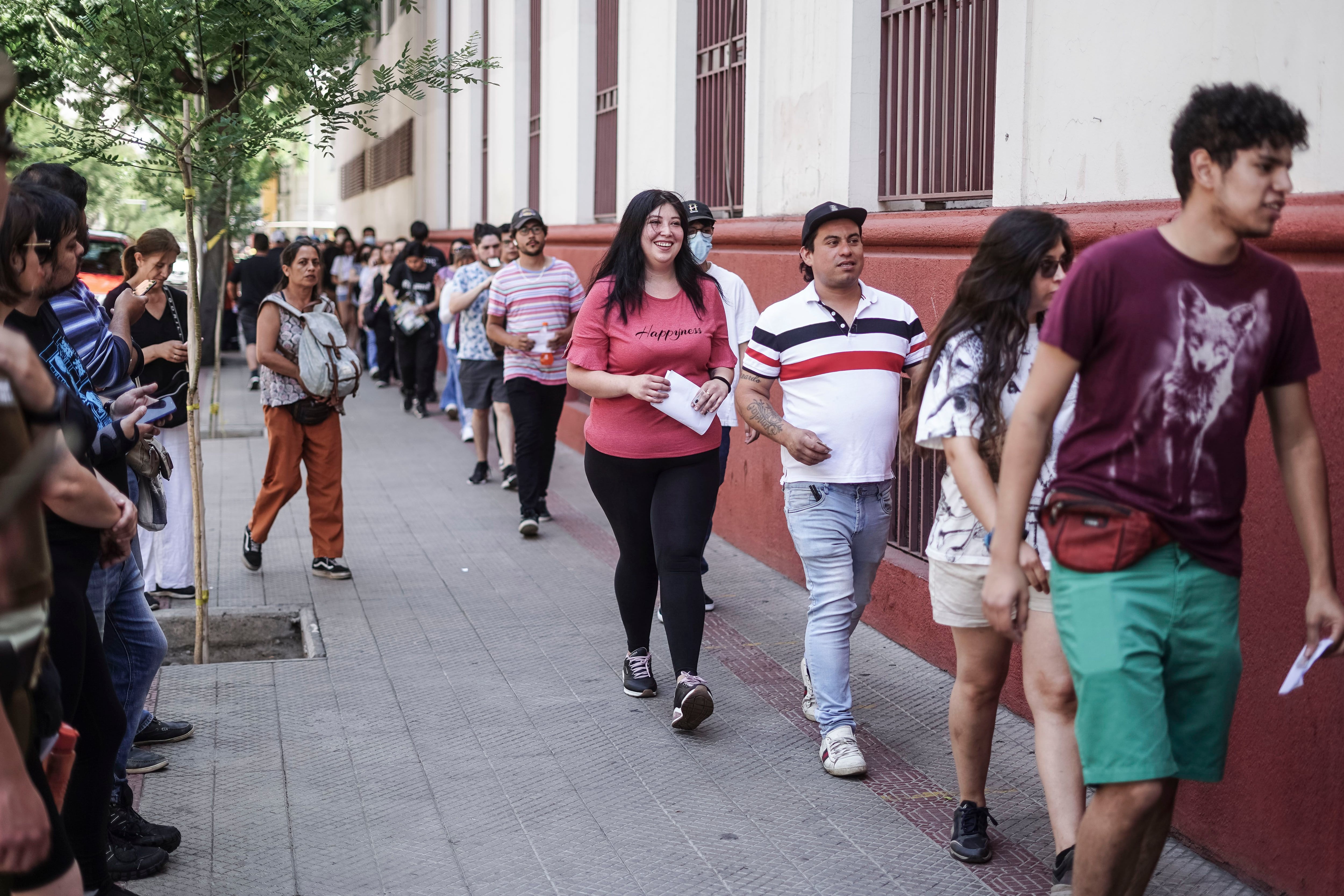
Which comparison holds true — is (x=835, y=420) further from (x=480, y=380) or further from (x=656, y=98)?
(x=480, y=380)

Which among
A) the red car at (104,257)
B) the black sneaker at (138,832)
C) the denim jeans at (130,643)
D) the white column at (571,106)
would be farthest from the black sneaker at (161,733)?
the red car at (104,257)

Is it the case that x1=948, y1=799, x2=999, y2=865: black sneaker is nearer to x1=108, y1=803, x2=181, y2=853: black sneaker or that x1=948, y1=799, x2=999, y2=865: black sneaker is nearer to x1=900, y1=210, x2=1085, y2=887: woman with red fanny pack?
x1=900, y1=210, x2=1085, y2=887: woman with red fanny pack

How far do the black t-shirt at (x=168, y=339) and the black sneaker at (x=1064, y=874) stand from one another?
14.0 ft

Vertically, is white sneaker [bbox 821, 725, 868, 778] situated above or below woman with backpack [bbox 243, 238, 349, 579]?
below

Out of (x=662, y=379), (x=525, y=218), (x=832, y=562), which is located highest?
(x=525, y=218)

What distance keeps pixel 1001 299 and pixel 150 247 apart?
395 centimetres

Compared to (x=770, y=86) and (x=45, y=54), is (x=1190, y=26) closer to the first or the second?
(x=770, y=86)

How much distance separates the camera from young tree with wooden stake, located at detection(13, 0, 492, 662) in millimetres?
6078

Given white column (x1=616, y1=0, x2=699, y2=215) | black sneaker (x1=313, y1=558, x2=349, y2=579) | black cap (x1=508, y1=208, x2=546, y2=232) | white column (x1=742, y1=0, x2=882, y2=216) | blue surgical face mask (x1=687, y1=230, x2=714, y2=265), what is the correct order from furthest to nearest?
white column (x1=616, y1=0, x2=699, y2=215) → black cap (x1=508, y1=208, x2=546, y2=232) → black sneaker (x1=313, y1=558, x2=349, y2=579) → white column (x1=742, y1=0, x2=882, y2=216) → blue surgical face mask (x1=687, y1=230, x2=714, y2=265)

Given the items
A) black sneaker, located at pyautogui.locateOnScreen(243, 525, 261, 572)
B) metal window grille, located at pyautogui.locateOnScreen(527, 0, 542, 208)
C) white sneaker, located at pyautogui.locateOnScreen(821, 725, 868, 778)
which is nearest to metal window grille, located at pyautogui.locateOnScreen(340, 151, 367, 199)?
metal window grille, located at pyautogui.locateOnScreen(527, 0, 542, 208)

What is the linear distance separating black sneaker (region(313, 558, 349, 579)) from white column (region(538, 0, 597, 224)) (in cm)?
605

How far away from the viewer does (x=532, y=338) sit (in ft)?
29.0

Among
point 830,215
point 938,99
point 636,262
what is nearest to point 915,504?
point 938,99

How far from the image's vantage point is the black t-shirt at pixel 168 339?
6.54m
